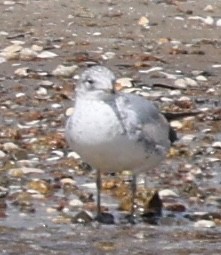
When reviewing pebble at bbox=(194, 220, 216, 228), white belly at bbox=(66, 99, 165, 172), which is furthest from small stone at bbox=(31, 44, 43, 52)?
pebble at bbox=(194, 220, 216, 228)

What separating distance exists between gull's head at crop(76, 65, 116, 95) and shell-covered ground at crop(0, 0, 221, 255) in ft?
2.36

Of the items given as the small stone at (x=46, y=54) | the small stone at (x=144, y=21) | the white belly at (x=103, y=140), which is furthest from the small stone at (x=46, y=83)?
the white belly at (x=103, y=140)

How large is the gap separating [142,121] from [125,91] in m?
3.23

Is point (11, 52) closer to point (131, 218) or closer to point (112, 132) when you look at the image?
point (131, 218)

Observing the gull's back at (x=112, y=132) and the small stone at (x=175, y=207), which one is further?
the small stone at (x=175, y=207)

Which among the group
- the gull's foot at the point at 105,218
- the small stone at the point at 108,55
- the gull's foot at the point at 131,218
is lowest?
the small stone at the point at 108,55

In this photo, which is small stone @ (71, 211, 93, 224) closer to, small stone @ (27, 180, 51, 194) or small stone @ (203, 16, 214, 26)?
small stone @ (27, 180, 51, 194)

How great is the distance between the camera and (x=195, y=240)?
6.79 meters

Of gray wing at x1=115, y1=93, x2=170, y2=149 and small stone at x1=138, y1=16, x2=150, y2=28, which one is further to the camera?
small stone at x1=138, y1=16, x2=150, y2=28

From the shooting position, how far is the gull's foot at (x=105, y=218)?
23.8 ft

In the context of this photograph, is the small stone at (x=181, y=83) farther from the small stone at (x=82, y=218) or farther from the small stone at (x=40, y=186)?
the small stone at (x=82, y=218)

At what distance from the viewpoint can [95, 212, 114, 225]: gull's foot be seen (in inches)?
285

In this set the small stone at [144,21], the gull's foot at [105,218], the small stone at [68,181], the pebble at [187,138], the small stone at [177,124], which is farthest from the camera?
the small stone at [144,21]

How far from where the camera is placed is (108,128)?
690 centimetres
